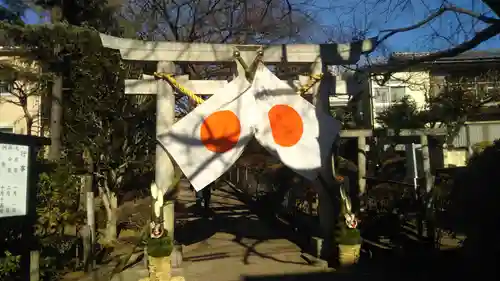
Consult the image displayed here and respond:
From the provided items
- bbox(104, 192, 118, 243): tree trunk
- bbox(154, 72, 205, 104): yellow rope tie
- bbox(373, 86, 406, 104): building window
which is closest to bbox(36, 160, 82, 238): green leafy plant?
bbox(104, 192, 118, 243): tree trunk

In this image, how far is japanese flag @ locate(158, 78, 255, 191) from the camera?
7.69 m

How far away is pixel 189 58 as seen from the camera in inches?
331

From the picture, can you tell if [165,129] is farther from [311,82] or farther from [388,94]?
[388,94]

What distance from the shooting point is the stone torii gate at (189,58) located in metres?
8.23

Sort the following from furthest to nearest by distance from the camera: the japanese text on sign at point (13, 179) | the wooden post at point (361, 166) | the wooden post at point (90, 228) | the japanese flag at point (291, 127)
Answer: the wooden post at point (361, 166) < the wooden post at point (90, 228) < the japanese flag at point (291, 127) < the japanese text on sign at point (13, 179)

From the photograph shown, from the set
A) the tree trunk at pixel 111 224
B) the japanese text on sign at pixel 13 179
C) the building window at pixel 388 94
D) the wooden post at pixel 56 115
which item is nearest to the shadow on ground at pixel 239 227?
the tree trunk at pixel 111 224

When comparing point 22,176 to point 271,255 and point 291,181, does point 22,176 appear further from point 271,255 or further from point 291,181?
point 291,181

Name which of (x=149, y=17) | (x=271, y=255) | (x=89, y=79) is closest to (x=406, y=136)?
(x=271, y=255)

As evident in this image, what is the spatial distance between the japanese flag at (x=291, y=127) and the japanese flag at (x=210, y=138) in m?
0.32

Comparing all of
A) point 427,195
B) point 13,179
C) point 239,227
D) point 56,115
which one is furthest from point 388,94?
point 13,179

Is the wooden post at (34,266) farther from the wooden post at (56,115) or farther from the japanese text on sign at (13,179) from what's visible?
the wooden post at (56,115)

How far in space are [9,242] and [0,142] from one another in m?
1.70

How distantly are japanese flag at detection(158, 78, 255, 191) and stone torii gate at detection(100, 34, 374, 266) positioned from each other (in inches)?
16.3

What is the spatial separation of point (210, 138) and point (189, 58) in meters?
1.68
